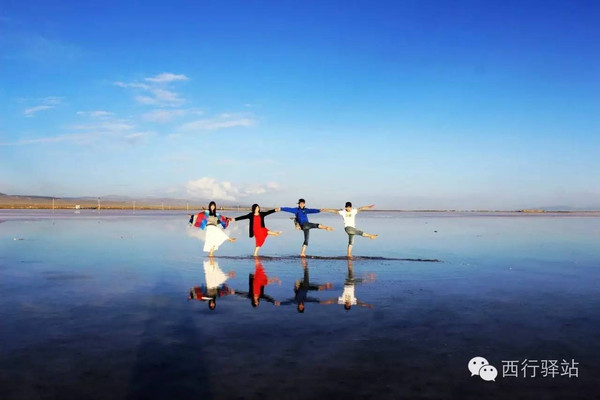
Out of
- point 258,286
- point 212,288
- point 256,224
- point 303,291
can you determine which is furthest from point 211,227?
point 303,291

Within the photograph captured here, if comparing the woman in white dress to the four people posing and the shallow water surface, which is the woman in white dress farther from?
the shallow water surface

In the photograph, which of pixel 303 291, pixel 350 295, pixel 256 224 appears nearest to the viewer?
pixel 350 295

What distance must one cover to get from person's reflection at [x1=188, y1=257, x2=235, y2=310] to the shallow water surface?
6.1 inches

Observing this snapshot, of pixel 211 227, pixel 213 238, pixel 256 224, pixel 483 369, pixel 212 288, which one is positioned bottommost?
pixel 483 369

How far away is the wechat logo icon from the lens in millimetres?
6936

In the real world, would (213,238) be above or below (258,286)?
above

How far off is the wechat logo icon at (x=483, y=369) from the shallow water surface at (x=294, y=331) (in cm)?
10

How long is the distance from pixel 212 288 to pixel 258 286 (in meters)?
1.37

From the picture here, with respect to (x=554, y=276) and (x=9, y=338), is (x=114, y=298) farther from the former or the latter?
(x=554, y=276)

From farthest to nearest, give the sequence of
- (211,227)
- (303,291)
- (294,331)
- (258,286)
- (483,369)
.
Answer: (211,227) < (258,286) < (303,291) < (294,331) < (483,369)

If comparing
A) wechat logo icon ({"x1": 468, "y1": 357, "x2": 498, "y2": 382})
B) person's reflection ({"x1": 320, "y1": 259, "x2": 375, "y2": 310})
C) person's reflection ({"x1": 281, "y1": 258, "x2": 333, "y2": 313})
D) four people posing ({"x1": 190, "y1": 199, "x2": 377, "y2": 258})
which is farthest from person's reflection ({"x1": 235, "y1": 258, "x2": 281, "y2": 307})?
wechat logo icon ({"x1": 468, "y1": 357, "x2": 498, "y2": 382})

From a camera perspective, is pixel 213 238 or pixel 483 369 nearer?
pixel 483 369

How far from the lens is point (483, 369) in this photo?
711 centimetres

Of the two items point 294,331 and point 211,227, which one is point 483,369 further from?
point 211,227
